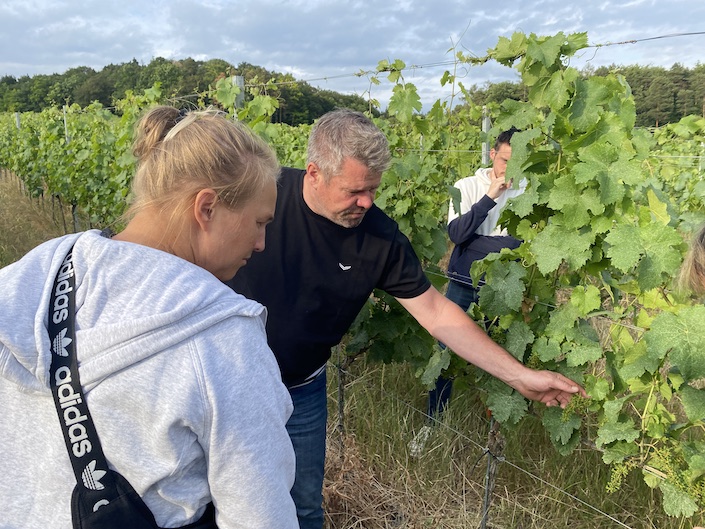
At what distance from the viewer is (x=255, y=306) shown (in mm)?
950

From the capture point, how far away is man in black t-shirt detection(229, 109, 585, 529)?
2100 millimetres

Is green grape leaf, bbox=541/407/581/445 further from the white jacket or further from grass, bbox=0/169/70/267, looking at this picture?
grass, bbox=0/169/70/267

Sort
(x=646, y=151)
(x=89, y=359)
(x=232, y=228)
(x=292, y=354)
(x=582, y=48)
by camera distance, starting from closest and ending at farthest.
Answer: (x=89, y=359) < (x=232, y=228) < (x=646, y=151) < (x=582, y=48) < (x=292, y=354)

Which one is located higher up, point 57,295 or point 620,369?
point 57,295

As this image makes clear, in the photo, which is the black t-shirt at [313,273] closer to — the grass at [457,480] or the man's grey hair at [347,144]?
the man's grey hair at [347,144]

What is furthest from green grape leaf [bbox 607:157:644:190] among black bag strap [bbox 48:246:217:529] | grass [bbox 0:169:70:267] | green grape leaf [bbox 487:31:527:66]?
grass [bbox 0:169:70:267]

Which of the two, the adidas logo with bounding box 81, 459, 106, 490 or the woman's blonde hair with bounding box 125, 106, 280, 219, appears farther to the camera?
the woman's blonde hair with bounding box 125, 106, 280, 219

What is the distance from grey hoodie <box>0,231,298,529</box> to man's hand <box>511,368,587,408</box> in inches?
52.0

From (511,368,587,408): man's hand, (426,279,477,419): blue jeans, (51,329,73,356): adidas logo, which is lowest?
(426,279,477,419): blue jeans

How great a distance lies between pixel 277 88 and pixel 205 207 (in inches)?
146

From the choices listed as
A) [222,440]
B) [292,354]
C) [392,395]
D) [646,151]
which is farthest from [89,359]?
[392,395]

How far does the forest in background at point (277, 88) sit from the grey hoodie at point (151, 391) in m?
1.83

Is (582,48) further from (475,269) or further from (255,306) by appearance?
(255,306)

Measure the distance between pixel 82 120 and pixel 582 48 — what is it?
9444 mm
